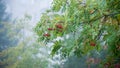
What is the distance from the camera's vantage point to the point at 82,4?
5.10m

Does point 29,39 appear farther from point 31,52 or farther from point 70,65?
point 70,65

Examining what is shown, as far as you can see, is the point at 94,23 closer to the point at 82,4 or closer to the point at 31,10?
the point at 82,4

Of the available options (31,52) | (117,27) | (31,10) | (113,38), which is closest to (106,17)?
(117,27)

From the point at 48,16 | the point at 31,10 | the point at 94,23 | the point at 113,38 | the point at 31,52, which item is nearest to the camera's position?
the point at 113,38

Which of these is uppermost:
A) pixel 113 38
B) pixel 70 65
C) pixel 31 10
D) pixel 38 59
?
pixel 31 10

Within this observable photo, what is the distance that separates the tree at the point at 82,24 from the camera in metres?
4.79

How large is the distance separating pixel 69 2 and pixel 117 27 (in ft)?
3.71

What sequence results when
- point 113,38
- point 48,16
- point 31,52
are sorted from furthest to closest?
point 31,52 < point 48,16 < point 113,38

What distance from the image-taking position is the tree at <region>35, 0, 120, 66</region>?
4785mm

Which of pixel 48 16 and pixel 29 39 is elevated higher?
pixel 29 39

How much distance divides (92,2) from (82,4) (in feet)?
1.12

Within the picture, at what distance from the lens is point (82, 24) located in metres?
5.01

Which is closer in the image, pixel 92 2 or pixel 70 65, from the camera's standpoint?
pixel 92 2

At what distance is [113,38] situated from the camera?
4.58 metres
